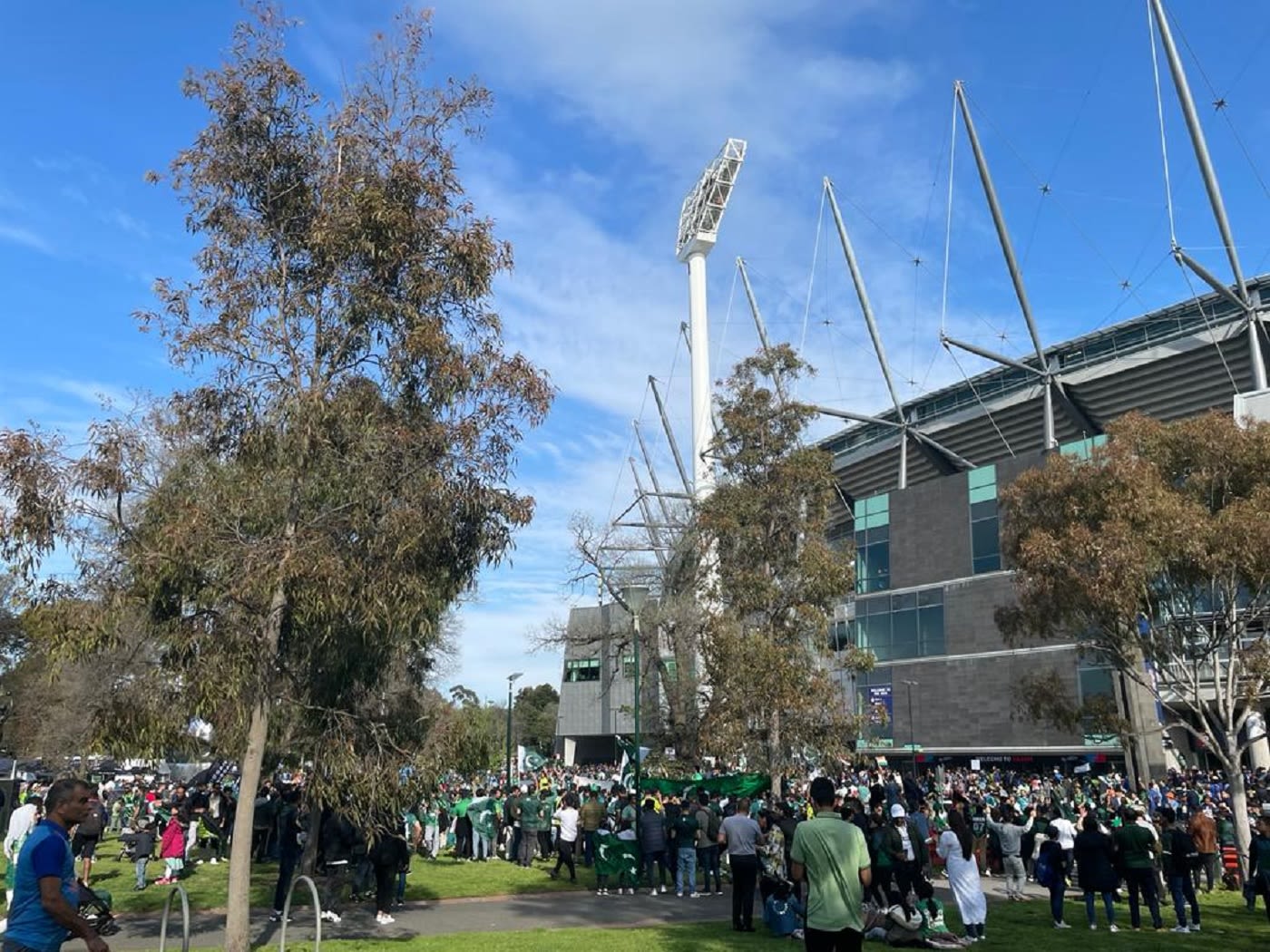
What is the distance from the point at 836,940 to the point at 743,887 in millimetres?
7380

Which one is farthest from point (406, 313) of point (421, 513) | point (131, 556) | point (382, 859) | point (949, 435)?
point (949, 435)

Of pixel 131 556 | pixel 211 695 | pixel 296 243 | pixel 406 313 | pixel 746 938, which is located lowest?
pixel 746 938

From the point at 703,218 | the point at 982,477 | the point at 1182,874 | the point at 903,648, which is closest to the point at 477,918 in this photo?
the point at 1182,874

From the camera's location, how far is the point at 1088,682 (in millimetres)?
46750

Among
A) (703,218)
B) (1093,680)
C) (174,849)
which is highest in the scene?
(703,218)

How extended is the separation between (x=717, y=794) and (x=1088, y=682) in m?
31.2

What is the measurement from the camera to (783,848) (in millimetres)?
15438

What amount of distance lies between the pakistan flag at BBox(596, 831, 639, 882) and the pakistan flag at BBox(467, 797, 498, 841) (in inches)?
229

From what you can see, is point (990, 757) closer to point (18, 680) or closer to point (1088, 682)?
point (1088, 682)

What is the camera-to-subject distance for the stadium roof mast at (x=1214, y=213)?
3772 centimetres

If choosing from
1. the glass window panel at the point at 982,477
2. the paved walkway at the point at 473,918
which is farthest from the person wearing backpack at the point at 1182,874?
the glass window panel at the point at 982,477

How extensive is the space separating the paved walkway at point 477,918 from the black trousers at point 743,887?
98 centimetres

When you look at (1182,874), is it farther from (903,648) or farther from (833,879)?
(903,648)

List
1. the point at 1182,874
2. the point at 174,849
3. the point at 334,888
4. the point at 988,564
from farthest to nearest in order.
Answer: the point at 988,564, the point at 174,849, the point at 334,888, the point at 1182,874
